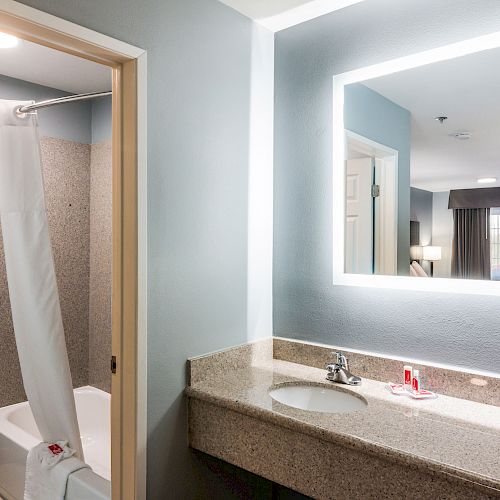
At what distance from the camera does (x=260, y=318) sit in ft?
7.08

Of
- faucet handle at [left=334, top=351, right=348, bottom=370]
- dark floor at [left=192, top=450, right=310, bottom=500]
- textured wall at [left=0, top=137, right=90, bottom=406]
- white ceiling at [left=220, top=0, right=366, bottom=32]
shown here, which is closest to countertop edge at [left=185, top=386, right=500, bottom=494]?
dark floor at [left=192, top=450, right=310, bottom=500]

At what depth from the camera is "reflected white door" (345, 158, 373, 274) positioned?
1934 mm

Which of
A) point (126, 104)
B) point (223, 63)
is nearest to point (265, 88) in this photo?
point (223, 63)

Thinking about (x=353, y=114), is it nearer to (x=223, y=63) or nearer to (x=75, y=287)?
(x=223, y=63)

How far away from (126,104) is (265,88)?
798 millimetres

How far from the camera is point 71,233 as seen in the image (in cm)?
316

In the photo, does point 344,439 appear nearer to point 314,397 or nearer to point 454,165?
point 314,397

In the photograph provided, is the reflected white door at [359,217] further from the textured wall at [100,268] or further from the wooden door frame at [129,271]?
the textured wall at [100,268]

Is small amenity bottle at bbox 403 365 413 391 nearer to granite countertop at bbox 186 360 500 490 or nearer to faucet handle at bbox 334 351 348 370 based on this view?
granite countertop at bbox 186 360 500 490

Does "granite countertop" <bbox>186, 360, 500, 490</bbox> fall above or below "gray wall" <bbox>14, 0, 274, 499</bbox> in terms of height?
below

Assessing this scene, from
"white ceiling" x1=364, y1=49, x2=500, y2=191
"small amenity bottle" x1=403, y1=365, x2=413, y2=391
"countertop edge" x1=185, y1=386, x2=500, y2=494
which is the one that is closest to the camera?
"countertop edge" x1=185, y1=386, x2=500, y2=494

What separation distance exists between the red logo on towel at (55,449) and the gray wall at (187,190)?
592 mm

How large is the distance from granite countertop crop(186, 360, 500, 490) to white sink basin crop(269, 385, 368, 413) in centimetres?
3

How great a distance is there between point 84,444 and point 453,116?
288 centimetres
